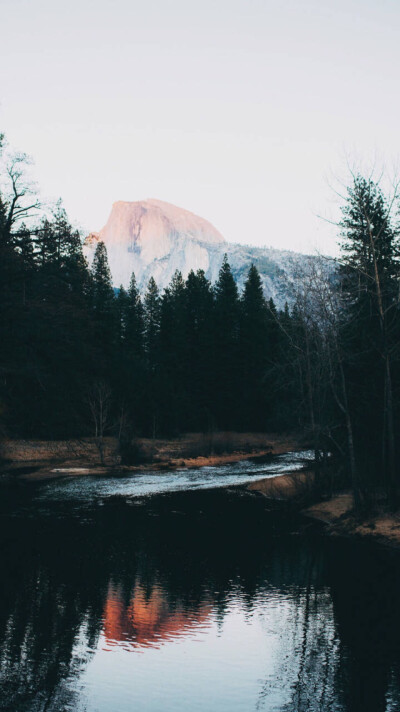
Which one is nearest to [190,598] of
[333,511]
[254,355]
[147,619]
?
[147,619]

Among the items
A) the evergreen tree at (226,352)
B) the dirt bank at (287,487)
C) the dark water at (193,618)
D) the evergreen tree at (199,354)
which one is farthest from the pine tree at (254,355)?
the dark water at (193,618)

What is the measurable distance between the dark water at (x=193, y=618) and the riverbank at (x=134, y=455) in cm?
1498

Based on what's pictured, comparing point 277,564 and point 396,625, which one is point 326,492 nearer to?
point 277,564

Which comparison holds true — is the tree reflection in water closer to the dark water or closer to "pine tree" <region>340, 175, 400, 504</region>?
the dark water

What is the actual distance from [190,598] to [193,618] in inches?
57.5

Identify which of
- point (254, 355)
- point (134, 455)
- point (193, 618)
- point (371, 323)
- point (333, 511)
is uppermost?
point (254, 355)

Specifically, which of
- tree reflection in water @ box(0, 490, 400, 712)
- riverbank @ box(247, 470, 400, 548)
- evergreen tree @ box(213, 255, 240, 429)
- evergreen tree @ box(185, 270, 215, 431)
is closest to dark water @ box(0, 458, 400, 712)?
tree reflection in water @ box(0, 490, 400, 712)

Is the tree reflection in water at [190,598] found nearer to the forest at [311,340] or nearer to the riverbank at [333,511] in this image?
the riverbank at [333,511]

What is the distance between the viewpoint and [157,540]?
22.4 m

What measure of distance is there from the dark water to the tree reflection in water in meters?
0.04

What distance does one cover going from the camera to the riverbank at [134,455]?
139ft

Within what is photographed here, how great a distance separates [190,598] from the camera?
1541 centimetres

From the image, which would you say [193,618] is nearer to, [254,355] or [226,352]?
[254,355]

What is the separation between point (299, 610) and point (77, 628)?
5.05m
